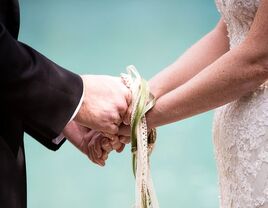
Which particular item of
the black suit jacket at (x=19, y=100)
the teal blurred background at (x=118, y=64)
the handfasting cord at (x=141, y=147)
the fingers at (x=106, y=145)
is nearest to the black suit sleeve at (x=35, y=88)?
the black suit jacket at (x=19, y=100)

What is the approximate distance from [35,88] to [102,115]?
0.22 m

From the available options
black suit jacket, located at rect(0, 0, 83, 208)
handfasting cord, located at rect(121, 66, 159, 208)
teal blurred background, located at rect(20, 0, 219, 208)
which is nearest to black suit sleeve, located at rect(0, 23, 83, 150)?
black suit jacket, located at rect(0, 0, 83, 208)

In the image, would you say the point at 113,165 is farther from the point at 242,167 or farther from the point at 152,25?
the point at 242,167

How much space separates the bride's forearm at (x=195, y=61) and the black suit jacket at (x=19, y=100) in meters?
0.31

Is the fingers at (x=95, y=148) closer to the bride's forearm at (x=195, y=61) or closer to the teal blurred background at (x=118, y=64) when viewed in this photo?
the bride's forearm at (x=195, y=61)

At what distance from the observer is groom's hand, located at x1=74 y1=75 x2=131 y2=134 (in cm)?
116

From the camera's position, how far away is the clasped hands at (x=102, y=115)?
117 cm

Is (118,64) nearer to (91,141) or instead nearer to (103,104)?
(91,141)

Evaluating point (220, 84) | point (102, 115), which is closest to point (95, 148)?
point (102, 115)

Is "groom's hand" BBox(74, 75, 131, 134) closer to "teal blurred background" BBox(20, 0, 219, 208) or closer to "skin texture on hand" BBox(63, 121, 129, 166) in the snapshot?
"skin texture on hand" BBox(63, 121, 129, 166)

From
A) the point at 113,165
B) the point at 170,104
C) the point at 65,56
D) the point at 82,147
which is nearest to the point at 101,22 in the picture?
the point at 65,56

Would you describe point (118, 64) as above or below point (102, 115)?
above

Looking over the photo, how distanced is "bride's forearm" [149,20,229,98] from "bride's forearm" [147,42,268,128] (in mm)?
185

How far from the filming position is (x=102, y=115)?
3.95 feet
